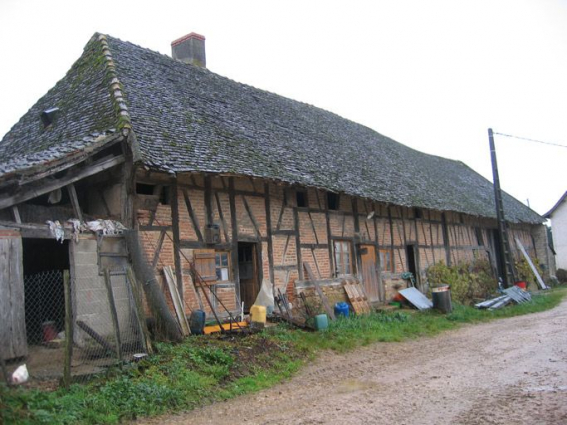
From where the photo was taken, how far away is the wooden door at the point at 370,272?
608 inches

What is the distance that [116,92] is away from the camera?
35.2 feet

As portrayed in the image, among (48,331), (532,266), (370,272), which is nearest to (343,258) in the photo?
(370,272)

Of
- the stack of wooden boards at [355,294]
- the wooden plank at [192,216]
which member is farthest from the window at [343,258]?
the wooden plank at [192,216]

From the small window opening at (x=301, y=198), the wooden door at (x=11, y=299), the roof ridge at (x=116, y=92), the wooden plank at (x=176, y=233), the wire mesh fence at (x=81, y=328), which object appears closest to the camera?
the wire mesh fence at (x=81, y=328)

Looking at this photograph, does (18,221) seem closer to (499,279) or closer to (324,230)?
(324,230)

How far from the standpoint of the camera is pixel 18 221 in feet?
26.1

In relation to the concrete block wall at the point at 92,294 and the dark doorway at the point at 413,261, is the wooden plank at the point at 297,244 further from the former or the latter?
the dark doorway at the point at 413,261

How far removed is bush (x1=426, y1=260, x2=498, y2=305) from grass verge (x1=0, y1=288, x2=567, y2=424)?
284 inches

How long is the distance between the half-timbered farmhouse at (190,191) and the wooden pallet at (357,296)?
0.44 m

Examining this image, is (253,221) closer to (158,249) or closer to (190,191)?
(190,191)

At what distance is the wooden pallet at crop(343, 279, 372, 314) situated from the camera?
14.1 meters

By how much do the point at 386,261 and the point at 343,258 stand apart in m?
2.47

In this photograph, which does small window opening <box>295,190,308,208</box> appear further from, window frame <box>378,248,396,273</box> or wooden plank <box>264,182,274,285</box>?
window frame <box>378,248,396,273</box>

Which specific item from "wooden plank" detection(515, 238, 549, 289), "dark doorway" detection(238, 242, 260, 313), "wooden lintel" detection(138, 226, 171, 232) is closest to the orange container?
"wooden lintel" detection(138, 226, 171, 232)
